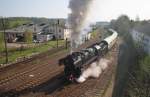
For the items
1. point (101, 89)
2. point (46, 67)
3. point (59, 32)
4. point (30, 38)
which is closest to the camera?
point (101, 89)

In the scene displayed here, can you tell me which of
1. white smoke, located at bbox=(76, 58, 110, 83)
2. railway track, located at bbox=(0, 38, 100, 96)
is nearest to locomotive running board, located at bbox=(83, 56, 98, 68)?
white smoke, located at bbox=(76, 58, 110, 83)

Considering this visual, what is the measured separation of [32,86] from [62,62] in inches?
178

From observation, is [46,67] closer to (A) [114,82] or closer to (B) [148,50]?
(A) [114,82]

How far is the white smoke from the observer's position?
29.0m

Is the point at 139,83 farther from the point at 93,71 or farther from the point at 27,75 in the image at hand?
the point at 27,75

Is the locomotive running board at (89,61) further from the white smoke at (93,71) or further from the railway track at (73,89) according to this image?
the railway track at (73,89)

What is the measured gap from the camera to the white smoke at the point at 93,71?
1141 inches

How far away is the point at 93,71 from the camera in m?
32.2

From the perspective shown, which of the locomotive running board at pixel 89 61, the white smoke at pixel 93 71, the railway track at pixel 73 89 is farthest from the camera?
the locomotive running board at pixel 89 61

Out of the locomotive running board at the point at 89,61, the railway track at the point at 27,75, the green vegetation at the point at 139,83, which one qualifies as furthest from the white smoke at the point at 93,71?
the railway track at the point at 27,75

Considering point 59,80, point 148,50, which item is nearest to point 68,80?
point 59,80

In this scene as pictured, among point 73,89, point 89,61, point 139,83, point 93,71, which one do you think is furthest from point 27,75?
point 139,83

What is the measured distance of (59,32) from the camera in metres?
87.3

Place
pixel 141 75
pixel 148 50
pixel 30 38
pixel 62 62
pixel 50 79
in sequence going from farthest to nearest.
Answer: pixel 30 38 → pixel 148 50 → pixel 141 75 → pixel 50 79 → pixel 62 62
